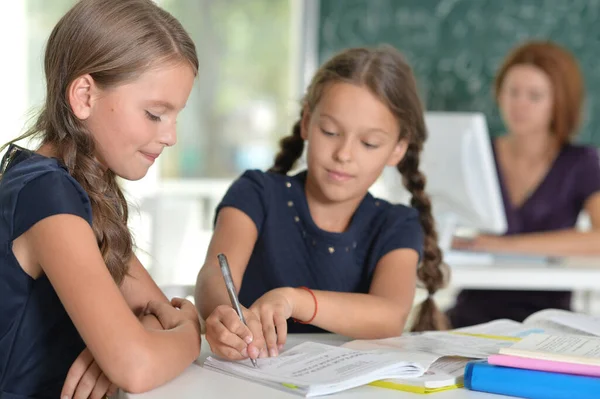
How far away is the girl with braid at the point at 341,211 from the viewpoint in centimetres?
165

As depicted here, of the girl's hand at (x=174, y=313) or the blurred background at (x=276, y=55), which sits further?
the blurred background at (x=276, y=55)

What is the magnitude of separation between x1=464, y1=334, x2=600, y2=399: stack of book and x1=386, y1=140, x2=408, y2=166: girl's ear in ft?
2.42

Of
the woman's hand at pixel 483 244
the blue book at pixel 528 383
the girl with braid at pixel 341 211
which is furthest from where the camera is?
the woman's hand at pixel 483 244

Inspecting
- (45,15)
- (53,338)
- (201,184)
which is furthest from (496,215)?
(45,15)

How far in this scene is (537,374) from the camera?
104 centimetres

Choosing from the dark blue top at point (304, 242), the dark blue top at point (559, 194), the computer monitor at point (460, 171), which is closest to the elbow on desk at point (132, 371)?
the dark blue top at point (304, 242)

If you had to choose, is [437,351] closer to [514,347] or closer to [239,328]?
[514,347]

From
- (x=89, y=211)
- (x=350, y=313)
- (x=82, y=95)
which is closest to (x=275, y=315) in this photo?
(x=350, y=313)

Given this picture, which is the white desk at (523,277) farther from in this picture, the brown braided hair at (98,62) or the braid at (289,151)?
the brown braided hair at (98,62)

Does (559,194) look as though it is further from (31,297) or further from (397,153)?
(31,297)

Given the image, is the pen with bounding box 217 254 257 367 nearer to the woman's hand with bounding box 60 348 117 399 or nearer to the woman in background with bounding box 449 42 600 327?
the woman's hand with bounding box 60 348 117 399

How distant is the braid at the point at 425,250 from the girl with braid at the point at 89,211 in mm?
708

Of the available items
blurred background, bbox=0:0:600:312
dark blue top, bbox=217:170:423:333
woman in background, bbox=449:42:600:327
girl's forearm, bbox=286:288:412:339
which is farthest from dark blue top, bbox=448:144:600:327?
girl's forearm, bbox=286:288:412:339

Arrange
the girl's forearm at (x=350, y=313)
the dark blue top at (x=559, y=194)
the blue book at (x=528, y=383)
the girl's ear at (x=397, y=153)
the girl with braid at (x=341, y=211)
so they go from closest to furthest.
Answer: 1. the blue book at (x=528, y=383)
2. the girl's forearm at (x=350, y=313)
3. the girl with braid at (x=341, y=211)
4. the girl's ear at (x=397, y=153)
5. the dark blue top at (x=559, y=194)
